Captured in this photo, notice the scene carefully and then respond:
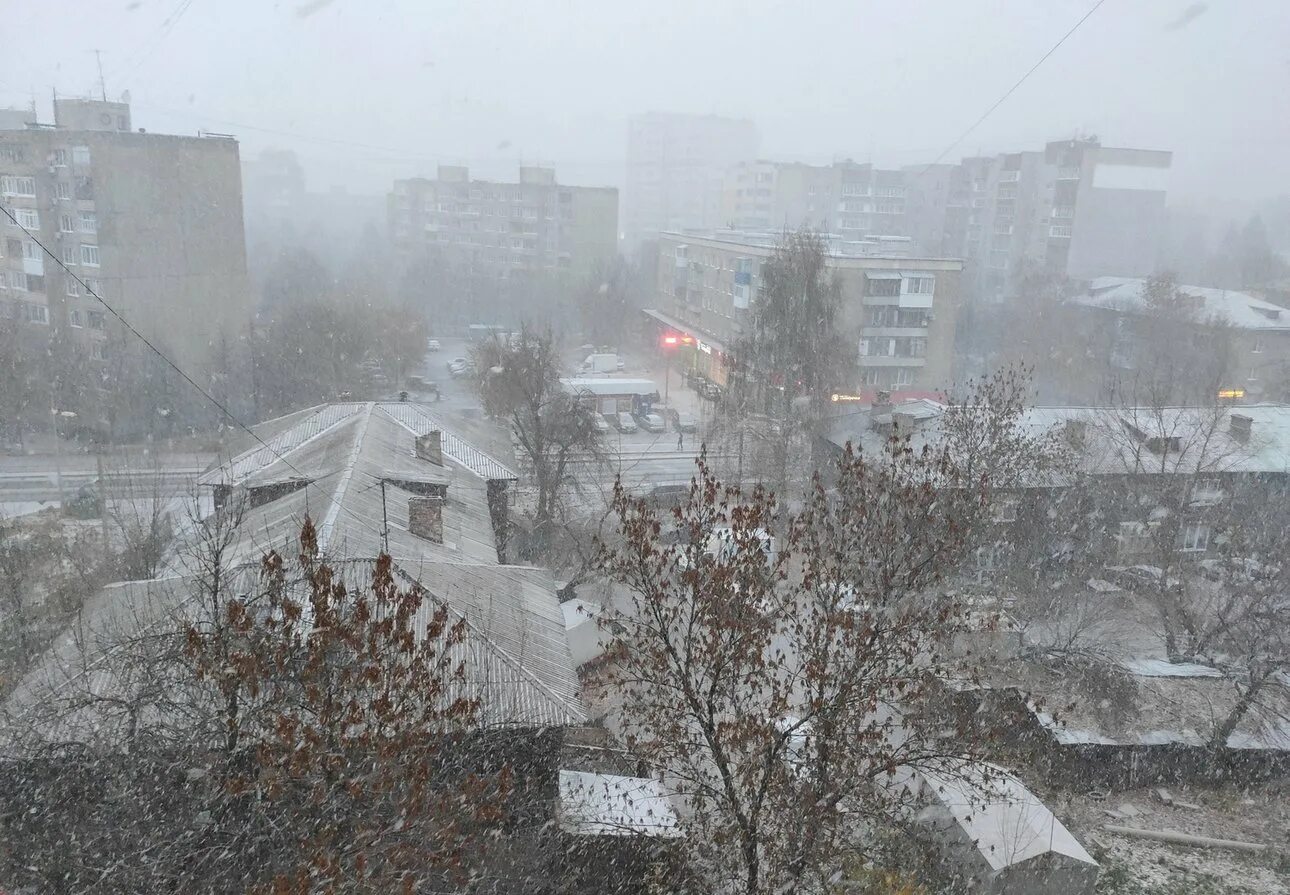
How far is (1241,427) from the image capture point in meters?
14.3

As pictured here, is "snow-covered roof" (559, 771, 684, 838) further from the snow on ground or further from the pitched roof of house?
the snow on ground

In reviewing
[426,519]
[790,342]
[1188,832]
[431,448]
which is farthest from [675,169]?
[1188,832]

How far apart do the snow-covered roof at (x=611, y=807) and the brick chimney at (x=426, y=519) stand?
9.33 ft

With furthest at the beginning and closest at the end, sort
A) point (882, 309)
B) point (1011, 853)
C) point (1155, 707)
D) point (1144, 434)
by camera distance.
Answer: point (882, 309) → point (1144, 434) → point (1155, 707) → point (1011, 853)

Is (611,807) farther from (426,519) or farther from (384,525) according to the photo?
(426,519)

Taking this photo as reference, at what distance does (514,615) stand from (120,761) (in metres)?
2.97

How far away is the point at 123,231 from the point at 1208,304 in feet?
90.0

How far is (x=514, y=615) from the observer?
709 cm

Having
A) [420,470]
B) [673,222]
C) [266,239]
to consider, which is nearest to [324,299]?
[266,239]

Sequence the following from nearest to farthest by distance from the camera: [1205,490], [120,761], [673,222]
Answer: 1. [120,761]
2. [1205,490]
3. [673,222]

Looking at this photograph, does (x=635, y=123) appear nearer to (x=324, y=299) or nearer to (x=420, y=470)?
(x=324, y=299)

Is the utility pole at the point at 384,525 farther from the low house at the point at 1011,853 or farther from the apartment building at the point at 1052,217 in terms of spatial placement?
the apartment building at the point at 1052,217

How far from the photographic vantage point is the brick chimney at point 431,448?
1095 cm

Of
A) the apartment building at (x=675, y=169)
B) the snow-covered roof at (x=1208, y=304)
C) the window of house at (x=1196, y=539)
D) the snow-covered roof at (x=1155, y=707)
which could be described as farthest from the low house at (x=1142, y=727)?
the apartment building at (x=675, y=169)
